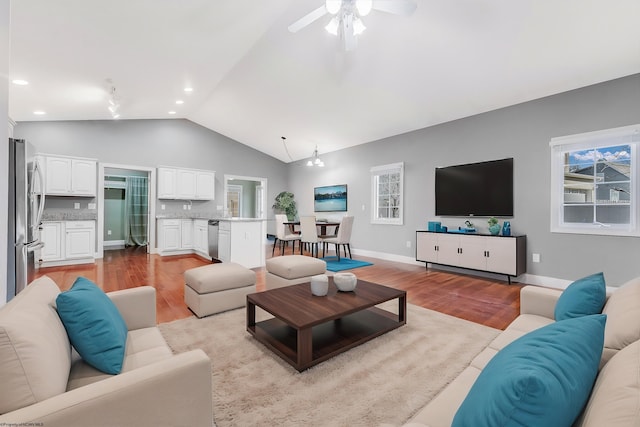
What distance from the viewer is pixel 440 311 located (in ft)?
9.93

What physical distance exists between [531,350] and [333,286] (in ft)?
6.73

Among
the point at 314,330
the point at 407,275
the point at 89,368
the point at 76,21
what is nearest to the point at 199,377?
the point at 89,368

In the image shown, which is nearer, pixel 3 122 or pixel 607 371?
pixel 607 371

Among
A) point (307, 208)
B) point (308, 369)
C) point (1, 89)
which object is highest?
point (1, 89)

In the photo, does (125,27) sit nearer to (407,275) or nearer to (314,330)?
(314,330)

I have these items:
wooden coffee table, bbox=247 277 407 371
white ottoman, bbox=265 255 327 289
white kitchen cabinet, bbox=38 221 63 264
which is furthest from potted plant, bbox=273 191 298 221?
wooden coffee table, bbox=247 277 407 371

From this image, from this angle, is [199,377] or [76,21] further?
[76,21]

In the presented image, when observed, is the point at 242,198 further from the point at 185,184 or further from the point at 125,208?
the point at 125,208

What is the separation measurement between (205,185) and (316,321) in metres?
6.56

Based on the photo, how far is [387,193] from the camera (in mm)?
6320

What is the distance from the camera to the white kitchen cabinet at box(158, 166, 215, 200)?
6941mm

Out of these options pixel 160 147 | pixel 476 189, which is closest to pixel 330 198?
pixel 476 189

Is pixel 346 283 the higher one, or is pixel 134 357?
pixel 346 283

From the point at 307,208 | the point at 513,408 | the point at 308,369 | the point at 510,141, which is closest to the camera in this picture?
the point at 513,408
